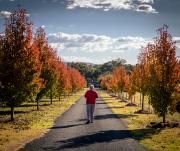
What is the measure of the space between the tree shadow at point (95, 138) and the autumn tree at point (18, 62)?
900 cm

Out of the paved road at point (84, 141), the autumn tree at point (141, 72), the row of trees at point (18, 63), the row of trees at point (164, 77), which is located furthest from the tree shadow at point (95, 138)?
the autumn tree at point (141, 72)

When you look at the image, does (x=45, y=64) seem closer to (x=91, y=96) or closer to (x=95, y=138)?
(x=91, y=96)

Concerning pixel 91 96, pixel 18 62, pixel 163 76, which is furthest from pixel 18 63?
pixel 163 76

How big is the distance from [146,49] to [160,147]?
995 inches

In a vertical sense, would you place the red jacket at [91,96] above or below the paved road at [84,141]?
above

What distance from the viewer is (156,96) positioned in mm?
23328

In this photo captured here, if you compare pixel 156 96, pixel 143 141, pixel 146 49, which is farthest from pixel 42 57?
pixel 143 141

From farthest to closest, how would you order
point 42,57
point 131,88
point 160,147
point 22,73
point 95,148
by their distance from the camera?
1. point 131,88
2. point 42,57
3. point 22,73
4. point 160,147
5. point 95,148

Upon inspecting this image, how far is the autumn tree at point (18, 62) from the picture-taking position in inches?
1000

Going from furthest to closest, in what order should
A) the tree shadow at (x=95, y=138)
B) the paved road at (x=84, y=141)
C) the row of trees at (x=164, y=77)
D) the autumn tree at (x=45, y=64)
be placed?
1. the autumn tree at (x=45, y=64)
2. the row of trees at (x=164, y=77)
3. the tree shadow at (x=95, y=138)
4. the paved road at (x=84, y=141)

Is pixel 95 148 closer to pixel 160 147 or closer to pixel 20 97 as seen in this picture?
pixel 160 147

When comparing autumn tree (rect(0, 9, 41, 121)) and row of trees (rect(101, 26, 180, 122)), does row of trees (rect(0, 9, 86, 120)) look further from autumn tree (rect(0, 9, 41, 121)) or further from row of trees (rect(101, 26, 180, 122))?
row of trees (rect(101, 26, 180, 122))

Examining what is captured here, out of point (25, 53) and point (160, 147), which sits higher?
point (25, 53)

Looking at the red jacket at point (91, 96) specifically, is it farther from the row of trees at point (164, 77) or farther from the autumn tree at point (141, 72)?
the autumn tree at point (141, 72)
